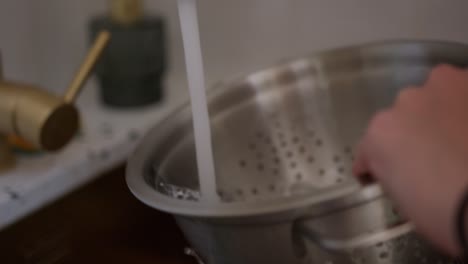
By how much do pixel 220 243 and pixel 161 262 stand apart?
27 cm

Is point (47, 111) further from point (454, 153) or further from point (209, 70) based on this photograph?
point (454, 153)

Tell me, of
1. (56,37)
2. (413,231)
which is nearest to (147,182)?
(413,231)

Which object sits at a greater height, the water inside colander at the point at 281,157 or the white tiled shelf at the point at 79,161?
the water inside colander at the point at 281,157

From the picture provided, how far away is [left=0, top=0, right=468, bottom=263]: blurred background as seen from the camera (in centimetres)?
70

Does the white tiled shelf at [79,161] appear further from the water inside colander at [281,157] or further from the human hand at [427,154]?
the human hand at [427,154]

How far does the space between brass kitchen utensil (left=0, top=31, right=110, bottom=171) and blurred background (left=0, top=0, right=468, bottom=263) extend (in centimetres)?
4

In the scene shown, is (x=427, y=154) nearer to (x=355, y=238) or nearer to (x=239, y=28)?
(x=355, y=238)

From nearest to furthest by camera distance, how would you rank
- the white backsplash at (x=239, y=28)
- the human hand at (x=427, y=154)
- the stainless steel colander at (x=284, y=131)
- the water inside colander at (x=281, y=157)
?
the human hand at (x=427, y=154)
the stainless steel colander at (x=284, y=131)
the water inside colander at (x=281, y=157)
the white backsplash at (x=239, y=28)

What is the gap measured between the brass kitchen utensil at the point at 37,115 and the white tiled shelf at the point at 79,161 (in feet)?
0.11

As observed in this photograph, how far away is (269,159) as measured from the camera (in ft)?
2.11

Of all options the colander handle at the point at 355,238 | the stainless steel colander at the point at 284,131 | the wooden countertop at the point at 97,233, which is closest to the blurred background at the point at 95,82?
the wooden countertop at the point at 97,233

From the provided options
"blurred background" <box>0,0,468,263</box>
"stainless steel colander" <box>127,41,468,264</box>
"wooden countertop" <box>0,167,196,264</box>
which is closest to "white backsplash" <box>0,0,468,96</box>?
"blurred background" <box>0,0,468,263</box>

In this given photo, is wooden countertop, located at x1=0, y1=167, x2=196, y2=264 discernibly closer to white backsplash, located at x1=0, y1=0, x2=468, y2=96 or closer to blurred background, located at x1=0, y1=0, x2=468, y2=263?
blurred background, located at x1=0, y1=0, x2=468, y2=263

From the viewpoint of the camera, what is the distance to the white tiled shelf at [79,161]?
69 cm
